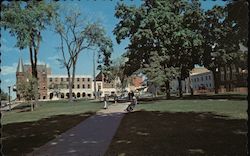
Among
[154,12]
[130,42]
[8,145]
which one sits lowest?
[8,145]

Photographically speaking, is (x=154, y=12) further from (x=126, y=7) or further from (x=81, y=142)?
(x=81, y=142)

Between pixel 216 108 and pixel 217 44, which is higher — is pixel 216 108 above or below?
below

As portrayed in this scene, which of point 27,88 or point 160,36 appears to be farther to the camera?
point 160,36

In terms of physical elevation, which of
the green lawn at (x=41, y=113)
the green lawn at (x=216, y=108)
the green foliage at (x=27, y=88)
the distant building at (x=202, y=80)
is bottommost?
the green lawn at (x=41, y=113)

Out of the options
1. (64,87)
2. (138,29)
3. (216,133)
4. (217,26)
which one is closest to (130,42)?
(138,29)

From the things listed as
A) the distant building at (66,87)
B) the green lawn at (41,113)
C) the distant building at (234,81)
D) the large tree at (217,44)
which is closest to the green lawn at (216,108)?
the green lawn at (41,113)

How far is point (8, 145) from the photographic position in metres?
11.9

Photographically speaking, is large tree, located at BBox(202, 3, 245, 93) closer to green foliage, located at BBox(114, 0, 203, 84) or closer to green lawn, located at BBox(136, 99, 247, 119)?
green foliage, located at BBox(114, 0, 203, 84)

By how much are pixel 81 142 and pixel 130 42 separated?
1537 inches

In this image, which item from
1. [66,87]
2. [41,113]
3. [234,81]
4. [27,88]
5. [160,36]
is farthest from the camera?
[66,87]

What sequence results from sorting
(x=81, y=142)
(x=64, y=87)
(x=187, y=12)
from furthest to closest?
1. (x=64, y=87)
2. (x=187, y=12)
3. (x=81, y=142)

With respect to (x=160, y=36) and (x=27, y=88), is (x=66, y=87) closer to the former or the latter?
(x=160, y=36)

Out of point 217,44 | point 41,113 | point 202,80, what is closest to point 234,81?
point 217,44

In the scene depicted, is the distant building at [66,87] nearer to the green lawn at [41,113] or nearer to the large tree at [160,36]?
the large tree at [160,36]
